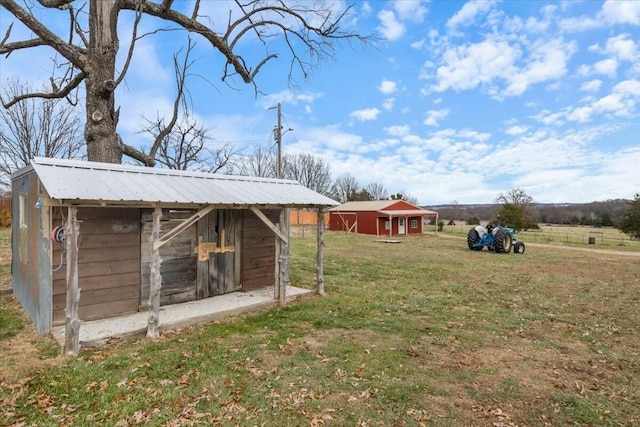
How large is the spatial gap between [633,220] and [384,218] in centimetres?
1811

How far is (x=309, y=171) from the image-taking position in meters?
57.9

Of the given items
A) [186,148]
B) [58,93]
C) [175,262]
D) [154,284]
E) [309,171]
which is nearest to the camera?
[154,284]

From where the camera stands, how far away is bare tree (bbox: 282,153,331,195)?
56469 mm

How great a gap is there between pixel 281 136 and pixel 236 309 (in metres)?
16.1

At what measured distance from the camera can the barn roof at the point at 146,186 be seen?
205 inches

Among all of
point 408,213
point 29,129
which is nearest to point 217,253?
point 29,129

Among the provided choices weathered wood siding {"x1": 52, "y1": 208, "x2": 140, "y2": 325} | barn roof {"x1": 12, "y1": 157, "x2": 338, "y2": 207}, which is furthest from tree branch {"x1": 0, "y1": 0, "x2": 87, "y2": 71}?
weathered wood siding {"x1": 52, "y1": 208, "x2": 140, "y2": 325}

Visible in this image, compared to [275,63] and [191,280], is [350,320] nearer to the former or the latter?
[191,280]

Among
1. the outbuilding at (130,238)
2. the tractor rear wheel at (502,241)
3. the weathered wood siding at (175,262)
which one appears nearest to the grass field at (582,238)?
the tractor rear wheel at (502,241)

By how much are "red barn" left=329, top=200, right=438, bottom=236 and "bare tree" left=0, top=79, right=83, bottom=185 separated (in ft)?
66.2

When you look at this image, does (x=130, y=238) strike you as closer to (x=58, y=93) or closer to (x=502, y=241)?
(x=58, y=93)

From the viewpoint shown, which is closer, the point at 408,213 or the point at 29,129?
the point at 29,129

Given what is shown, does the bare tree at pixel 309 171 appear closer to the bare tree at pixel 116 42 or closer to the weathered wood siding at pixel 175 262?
the bare tree at pixel 116 42

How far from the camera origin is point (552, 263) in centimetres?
1572
